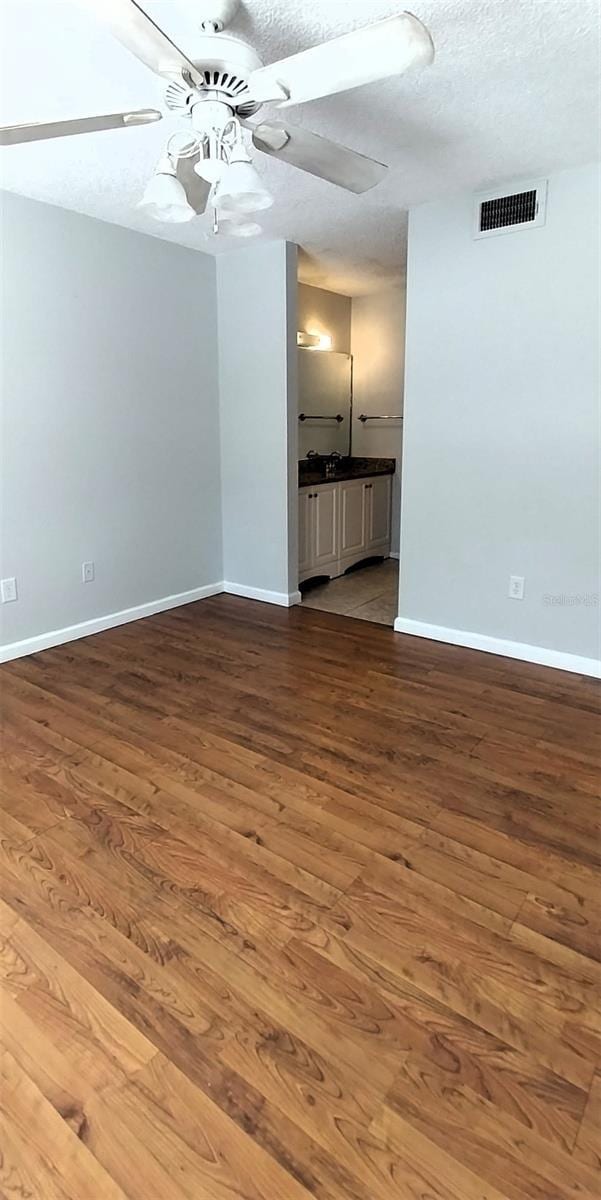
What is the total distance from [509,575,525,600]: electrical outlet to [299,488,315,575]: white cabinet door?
172 cm

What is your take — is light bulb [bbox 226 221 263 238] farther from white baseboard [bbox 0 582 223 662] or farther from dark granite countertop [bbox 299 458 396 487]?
dark granite countertop [bbox 299 458 396 487]

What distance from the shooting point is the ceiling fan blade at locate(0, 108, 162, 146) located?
1.67 metres

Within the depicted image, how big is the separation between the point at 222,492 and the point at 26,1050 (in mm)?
3633

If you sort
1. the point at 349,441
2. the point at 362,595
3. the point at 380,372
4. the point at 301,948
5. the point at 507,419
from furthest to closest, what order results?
the point at 349,441
the point at 380,372
the point at 362,595
the point at 507,419
the point at 301,948

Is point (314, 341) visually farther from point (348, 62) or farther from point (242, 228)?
point (348, 62)

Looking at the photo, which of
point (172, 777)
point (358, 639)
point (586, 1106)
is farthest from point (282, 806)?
point (358, 639)

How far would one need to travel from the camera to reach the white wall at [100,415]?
3203mm

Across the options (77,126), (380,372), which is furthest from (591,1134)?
(380,372)

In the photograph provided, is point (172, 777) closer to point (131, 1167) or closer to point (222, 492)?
point (131, 1167)

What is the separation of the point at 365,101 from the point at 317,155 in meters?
0.45

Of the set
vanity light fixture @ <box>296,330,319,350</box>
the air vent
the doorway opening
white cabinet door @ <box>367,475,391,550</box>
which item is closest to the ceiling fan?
the air vent

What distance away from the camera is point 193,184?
1936 millimetres

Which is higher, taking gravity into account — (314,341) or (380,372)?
(314,341)

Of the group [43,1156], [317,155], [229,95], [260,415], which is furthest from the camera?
[260,415]
